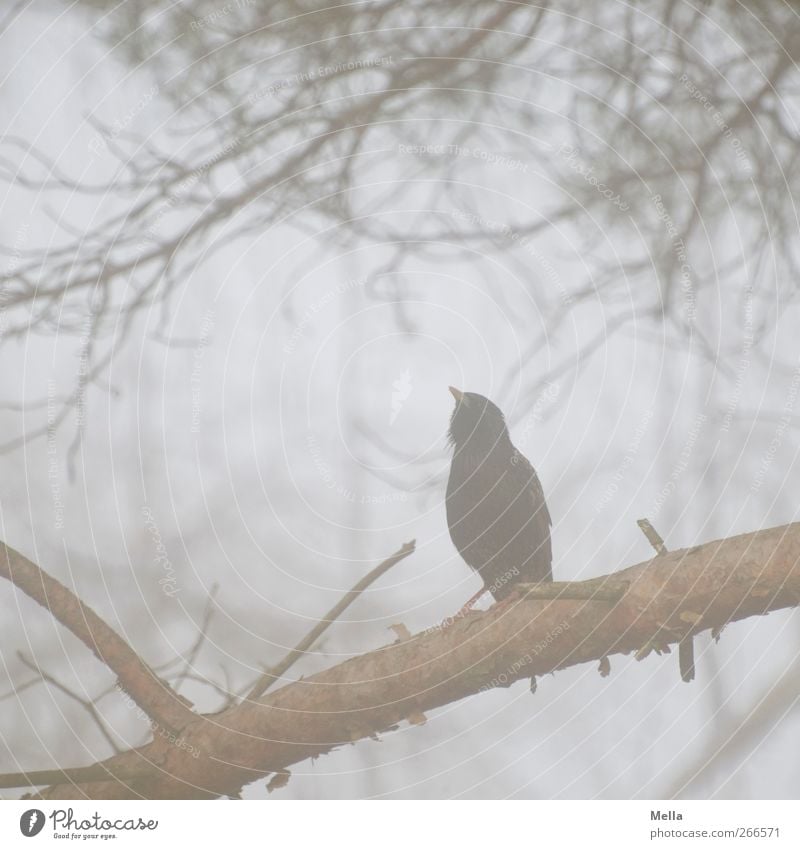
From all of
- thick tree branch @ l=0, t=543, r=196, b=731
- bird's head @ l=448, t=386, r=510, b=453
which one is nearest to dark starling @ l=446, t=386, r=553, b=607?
bird's head @ l=448, t=386, r=510, b=453

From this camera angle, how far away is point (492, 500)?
0.62 m

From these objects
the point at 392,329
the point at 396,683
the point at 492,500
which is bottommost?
the point at 396,683

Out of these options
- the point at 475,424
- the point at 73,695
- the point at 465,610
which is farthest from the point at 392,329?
the point at 73,695

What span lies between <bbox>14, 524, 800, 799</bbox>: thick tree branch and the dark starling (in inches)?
2.3

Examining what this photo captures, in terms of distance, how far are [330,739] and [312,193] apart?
40 centimetres

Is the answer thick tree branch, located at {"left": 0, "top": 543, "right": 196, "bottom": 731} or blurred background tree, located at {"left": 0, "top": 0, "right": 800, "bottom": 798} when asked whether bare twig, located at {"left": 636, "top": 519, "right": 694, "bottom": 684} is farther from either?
thick tree branch, located at {"left": 0, "top": 543, "right": 196, "bottom": 731}

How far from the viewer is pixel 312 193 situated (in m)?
0.63

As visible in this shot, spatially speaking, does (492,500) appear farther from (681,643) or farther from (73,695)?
(73,695)

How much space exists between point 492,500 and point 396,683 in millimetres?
154

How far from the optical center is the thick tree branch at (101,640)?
57 cm

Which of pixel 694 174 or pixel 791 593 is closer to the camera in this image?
pixel 791 593

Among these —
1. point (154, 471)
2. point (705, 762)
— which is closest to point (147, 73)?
point (154, 471)
